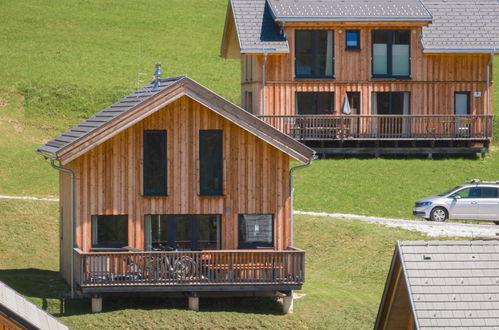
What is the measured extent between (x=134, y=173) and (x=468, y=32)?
85.9 feet

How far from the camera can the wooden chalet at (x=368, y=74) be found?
53.8 m

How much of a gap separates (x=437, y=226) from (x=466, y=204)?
2.76m

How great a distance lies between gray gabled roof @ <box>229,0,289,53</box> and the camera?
5350cm

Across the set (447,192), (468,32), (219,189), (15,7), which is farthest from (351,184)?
(15,7)

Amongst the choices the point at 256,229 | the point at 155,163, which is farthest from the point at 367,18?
the point at 155,163

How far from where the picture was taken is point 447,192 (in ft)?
147

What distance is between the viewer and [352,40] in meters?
54.7

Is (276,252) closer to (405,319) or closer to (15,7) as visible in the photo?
(405,319)

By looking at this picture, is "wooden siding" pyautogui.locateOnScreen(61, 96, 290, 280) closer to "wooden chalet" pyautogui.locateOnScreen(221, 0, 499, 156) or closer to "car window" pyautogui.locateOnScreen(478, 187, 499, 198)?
"car window" pyautogui.locateOnScreen(478, 187, 499, 198)

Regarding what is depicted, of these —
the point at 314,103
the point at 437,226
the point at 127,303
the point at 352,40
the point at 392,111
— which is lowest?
the point at 127,303

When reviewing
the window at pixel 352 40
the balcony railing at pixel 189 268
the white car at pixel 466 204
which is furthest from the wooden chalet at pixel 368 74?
the balcony railing at pixel 189 268

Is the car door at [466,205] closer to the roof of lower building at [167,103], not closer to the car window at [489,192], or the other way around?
the car window at [489,192]

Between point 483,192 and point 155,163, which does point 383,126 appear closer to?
point 483,192

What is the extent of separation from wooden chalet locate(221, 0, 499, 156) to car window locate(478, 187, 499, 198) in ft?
32.8
